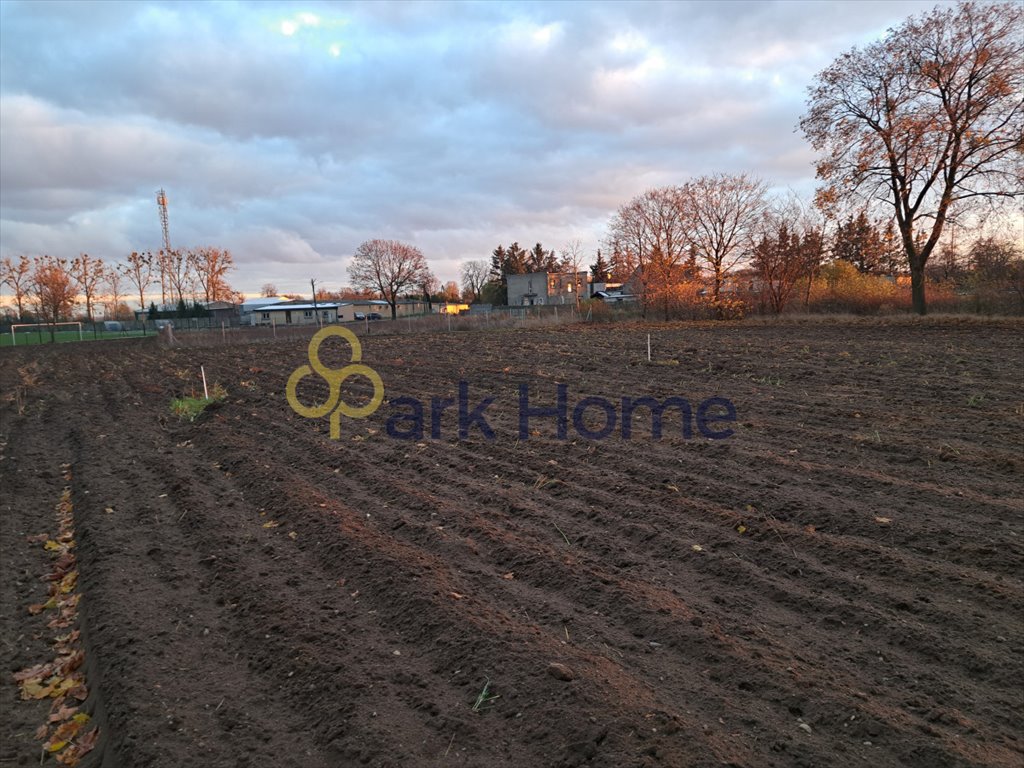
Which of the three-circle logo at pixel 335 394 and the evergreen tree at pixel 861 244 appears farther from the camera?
the evergreen tree at pixel 861 244

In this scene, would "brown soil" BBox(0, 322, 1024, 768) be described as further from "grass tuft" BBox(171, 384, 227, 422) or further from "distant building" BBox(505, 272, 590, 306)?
"distant building" BBox(505, 272, 590, 306)

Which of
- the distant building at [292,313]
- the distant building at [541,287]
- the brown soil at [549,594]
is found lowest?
the brown soil at [549,594]

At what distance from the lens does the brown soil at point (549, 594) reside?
275 centimetres

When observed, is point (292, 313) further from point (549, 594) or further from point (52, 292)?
point (549, 594)

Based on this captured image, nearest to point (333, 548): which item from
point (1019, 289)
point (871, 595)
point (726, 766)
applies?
point (726, 766)

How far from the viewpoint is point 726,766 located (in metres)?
2.47

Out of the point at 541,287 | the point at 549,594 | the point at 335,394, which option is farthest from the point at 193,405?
the point at 541,287

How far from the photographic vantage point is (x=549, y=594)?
13.2 ft

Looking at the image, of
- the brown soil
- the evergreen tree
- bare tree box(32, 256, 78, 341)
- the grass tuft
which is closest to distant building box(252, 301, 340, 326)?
bare tree box(32, 256, 78, 341)

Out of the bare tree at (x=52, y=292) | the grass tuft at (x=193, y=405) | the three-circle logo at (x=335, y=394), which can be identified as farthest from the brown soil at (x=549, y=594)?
the bare tree at (x=52, y=292)

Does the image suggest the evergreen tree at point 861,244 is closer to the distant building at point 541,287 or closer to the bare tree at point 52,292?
the distant building at point 541,287

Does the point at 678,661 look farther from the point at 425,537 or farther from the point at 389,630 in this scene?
the point at 425,537

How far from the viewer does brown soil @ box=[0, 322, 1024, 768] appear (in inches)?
108

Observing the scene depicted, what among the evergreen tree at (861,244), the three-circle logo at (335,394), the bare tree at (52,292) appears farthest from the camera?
the bare tree at (52,292)
